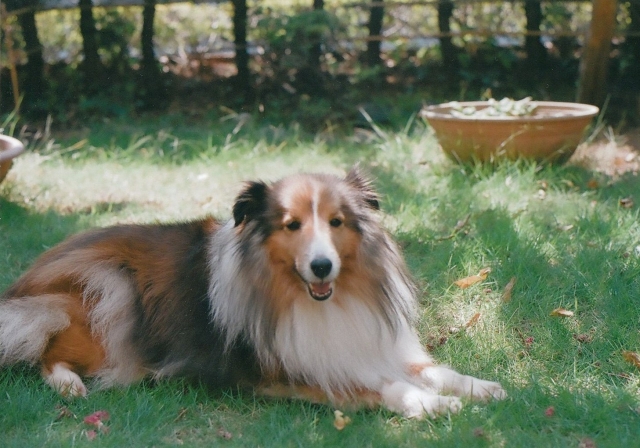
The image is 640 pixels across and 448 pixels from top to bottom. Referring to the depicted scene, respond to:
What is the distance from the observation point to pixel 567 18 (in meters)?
9.46

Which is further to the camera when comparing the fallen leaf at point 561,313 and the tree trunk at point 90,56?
the tree trunk at point 90,56

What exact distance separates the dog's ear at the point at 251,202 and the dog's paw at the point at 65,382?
1.06 meters

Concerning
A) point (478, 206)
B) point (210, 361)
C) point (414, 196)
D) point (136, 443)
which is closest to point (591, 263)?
point (478, 206)

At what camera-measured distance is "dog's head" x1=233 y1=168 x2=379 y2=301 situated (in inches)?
132

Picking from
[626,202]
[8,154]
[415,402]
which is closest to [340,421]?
[415,402]

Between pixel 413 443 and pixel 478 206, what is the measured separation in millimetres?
3056

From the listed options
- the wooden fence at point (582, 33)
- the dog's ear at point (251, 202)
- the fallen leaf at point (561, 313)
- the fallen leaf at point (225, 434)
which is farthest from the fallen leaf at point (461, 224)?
the wooden fence at point (582, 33)

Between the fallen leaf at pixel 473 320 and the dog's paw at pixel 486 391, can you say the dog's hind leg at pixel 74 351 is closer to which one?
the dog's paw at pixel 486 391

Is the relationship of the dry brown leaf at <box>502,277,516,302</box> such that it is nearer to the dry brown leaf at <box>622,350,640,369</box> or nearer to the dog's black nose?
the dry brown leaf at <box>622,350,640,369</box>

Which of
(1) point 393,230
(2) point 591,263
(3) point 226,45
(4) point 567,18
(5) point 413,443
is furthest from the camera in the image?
(3) point 226,45

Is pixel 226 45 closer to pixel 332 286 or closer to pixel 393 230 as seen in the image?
pixel 393 230

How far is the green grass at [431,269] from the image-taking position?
3.33 meters

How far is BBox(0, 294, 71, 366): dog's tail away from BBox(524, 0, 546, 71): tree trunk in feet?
23.9

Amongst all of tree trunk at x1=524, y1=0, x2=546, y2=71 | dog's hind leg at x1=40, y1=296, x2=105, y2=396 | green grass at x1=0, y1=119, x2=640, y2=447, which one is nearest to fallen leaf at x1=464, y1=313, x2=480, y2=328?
green grass at x1=0, y1=119, x2=640, y2=447
